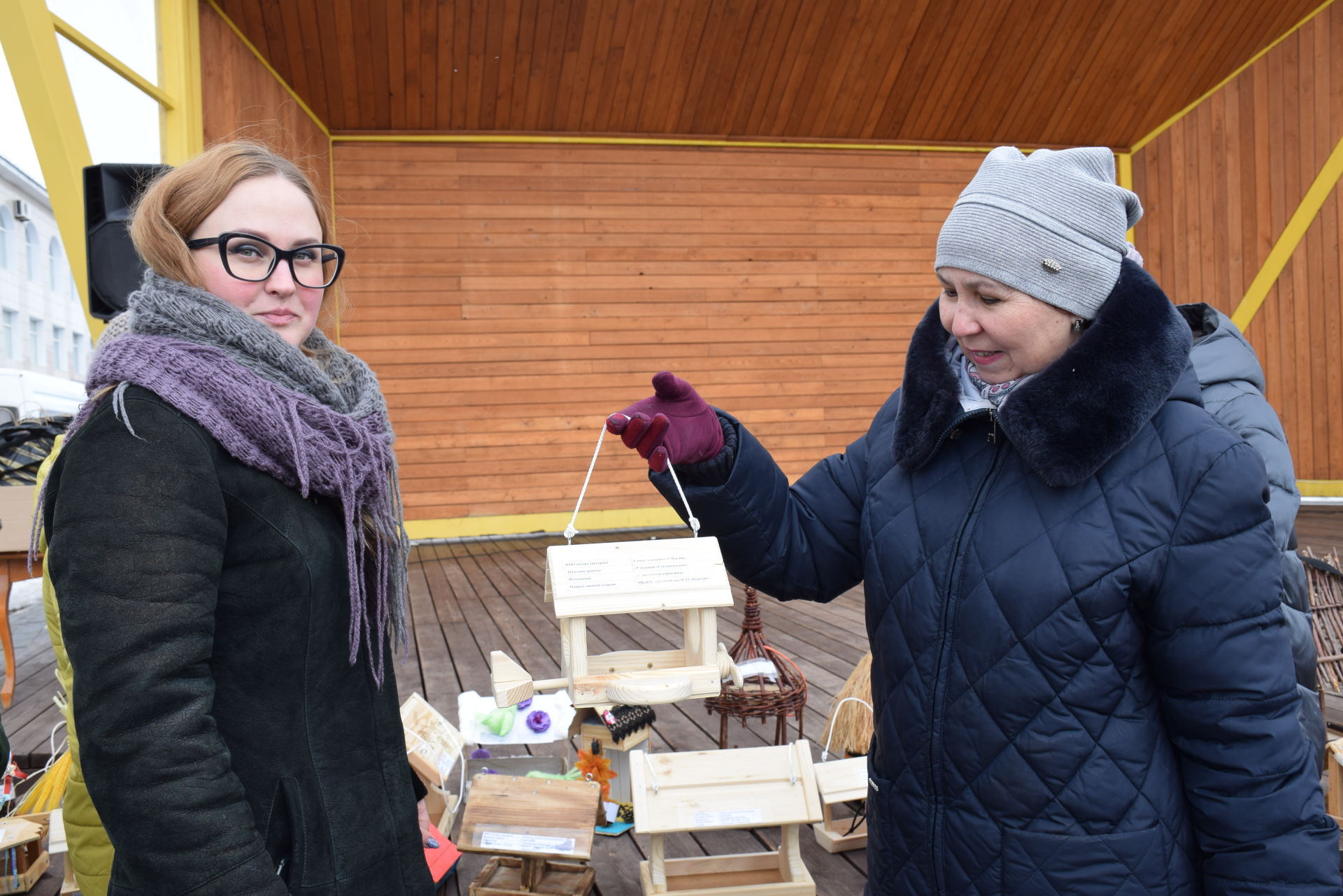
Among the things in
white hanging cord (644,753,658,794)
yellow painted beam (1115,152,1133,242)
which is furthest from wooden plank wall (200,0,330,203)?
yellow painted beam (1115,152,1133,242)

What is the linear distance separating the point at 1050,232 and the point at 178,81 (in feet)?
18.4

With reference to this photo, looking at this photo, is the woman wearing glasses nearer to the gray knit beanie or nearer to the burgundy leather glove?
the burgundy leather glove

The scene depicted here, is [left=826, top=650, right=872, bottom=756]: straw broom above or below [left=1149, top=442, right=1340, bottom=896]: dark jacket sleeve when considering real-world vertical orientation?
below

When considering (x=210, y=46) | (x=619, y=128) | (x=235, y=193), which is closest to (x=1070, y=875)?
(x=235, y=193)

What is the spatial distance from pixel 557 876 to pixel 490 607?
3091mm

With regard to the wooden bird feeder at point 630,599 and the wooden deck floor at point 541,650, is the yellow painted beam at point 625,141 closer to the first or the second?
the wooden deck floor at point 541,650

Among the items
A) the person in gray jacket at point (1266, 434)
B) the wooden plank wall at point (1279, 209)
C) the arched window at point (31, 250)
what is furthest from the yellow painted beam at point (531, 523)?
the person in gray jacket at point (1266, 434)

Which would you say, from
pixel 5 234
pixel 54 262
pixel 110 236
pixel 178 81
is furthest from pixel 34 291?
pixel 110 236

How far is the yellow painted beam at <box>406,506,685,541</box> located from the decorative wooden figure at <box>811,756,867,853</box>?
5361mm

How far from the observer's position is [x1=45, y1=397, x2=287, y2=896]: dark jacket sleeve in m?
0.87

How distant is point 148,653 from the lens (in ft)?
2.86

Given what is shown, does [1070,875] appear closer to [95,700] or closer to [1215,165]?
[95,700]

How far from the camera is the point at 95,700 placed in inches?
34.2

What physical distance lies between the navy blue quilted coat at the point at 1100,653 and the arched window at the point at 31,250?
18.8ft
